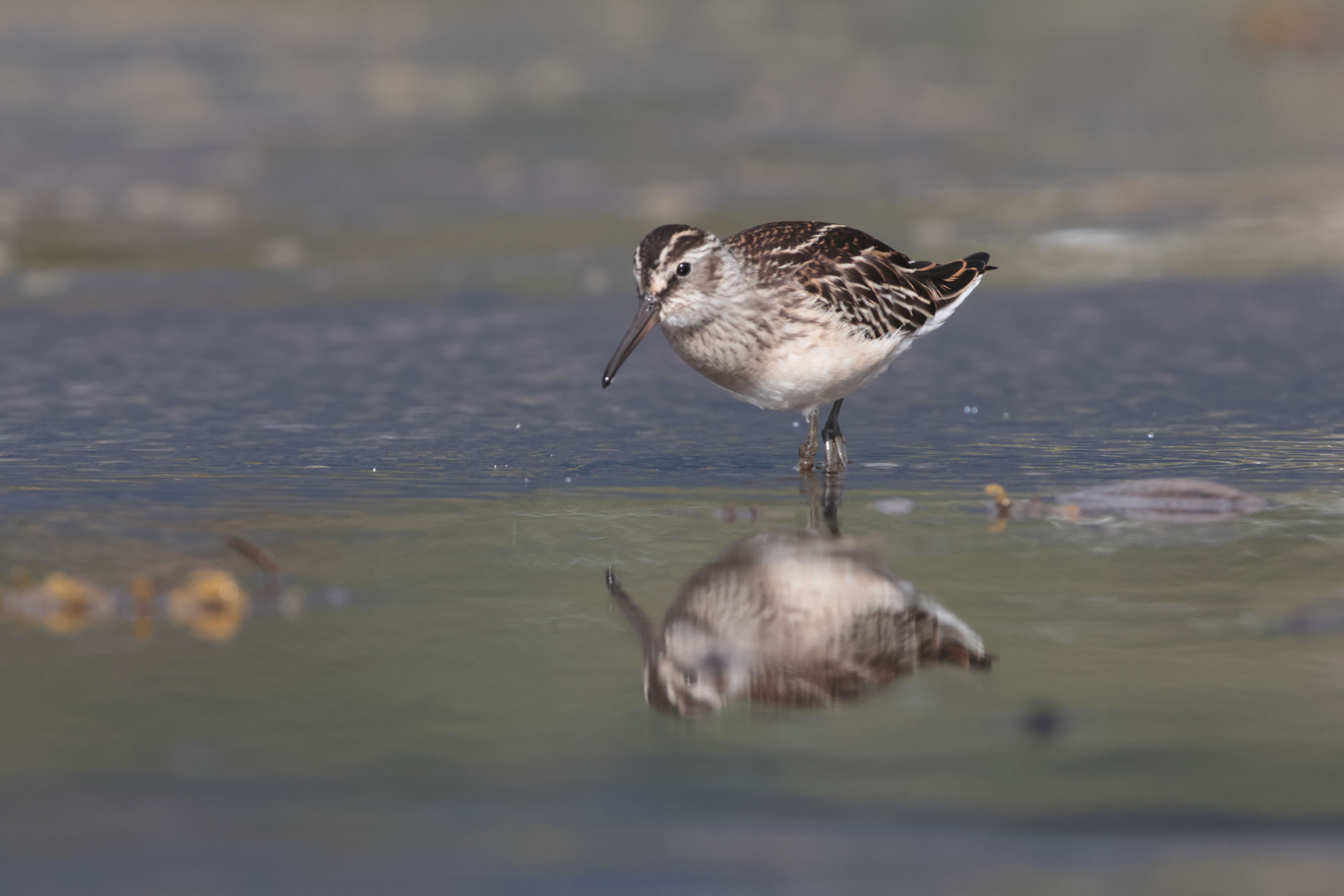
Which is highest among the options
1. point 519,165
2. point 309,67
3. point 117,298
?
point 309,67

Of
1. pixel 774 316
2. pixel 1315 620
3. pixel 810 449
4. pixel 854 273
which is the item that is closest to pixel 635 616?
pixel 1315 620

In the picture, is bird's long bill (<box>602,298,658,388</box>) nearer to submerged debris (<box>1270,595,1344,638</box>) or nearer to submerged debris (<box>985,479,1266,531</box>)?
submerged debris (<box>985,479,1266,531</box>)

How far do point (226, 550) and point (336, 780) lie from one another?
2.28 meters

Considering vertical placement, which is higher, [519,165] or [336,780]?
[519,165]

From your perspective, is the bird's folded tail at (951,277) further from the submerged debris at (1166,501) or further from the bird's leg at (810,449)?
the submerged debris at (1166,501)

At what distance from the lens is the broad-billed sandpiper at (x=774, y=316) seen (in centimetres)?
735

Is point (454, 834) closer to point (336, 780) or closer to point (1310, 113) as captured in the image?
point (336, 780)

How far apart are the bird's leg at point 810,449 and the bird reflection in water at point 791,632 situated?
1.53 metres

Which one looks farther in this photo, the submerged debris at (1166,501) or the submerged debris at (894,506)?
the submerged debris at (894,506)

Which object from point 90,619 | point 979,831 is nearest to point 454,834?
point 979,831

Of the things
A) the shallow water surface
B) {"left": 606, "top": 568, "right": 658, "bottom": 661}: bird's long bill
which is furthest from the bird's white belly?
{"left": 606, "top": 568, "right": 658, "bottom": 661}: bird's long bill

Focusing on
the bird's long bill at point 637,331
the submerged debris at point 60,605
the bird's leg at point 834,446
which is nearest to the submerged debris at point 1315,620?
the bird's leg at point 834,446

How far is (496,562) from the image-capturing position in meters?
5.81

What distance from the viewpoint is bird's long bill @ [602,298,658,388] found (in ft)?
24.1
